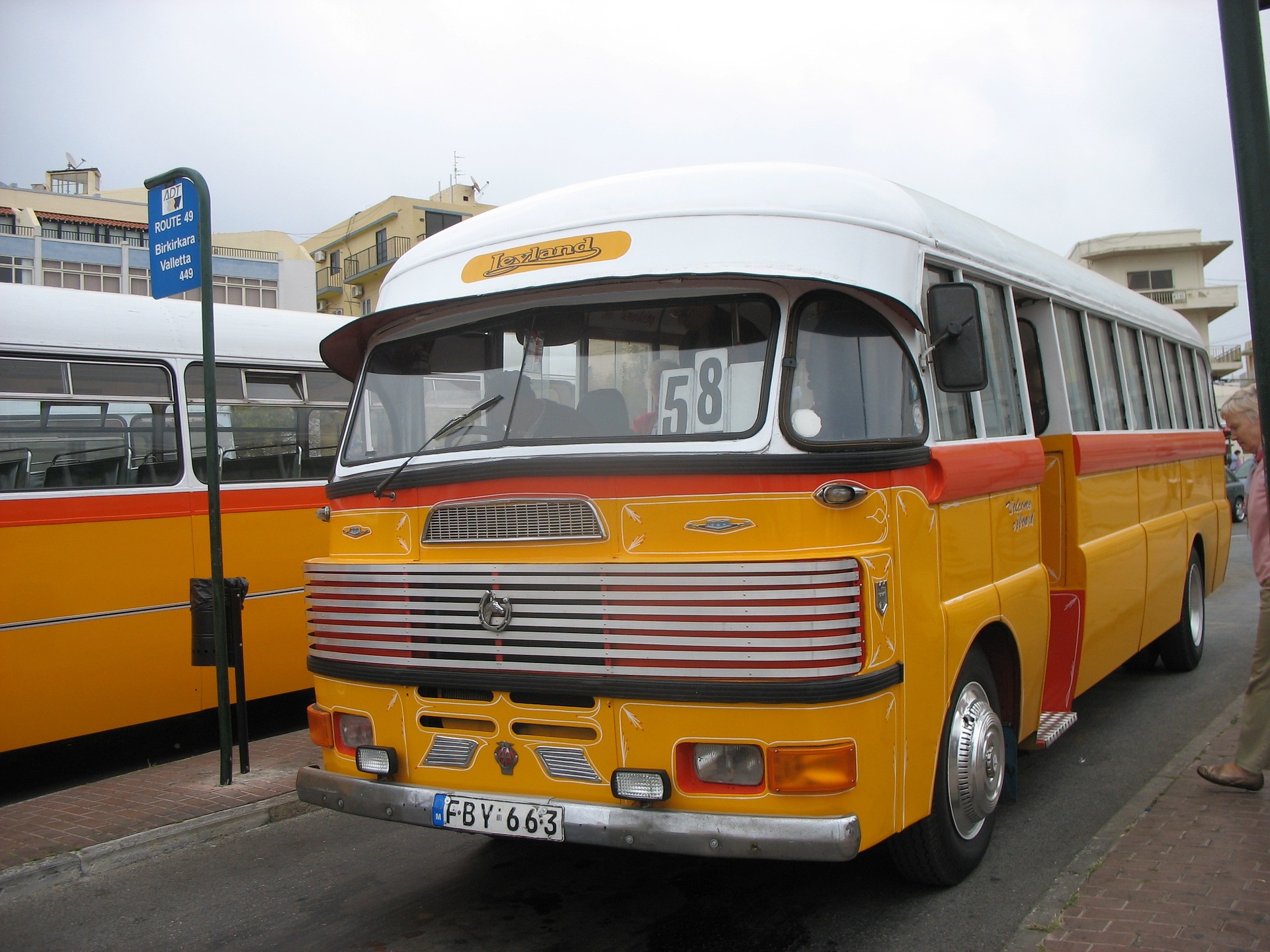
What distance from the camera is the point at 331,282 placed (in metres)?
64.6

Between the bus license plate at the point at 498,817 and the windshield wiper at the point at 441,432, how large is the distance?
1.24m

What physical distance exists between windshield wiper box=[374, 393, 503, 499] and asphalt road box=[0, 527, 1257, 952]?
182 centimetres

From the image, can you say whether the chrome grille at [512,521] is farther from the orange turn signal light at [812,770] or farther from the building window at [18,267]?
the building window at [18,267]

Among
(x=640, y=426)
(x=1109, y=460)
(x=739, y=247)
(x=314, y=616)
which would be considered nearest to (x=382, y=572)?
(x=314, y=616)

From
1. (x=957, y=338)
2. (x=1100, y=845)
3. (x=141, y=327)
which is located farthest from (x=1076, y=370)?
(x=141, y=327)

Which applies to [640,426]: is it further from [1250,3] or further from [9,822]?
[9,822]

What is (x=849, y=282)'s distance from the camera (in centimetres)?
417

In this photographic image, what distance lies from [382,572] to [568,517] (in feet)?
2.80

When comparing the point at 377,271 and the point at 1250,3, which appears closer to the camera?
the point at 1250,3

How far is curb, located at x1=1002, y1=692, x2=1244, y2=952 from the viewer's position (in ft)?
13.3

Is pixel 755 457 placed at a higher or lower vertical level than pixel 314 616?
higher

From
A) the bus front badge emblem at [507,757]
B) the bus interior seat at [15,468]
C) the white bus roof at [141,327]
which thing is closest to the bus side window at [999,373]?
the bus front badge emblem at [507,757]

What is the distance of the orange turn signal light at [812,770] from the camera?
377 centimetres

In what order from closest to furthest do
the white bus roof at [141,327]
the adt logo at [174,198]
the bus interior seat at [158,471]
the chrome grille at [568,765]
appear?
the chrome grille at [568,765]
the adt logo at [174,198]
the white bus roof at [141,327]
the bus interior seat at [158,471]
